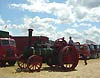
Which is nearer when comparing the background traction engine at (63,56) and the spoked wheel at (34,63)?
the spoked wheel at (34,63)

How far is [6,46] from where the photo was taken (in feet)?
81.9

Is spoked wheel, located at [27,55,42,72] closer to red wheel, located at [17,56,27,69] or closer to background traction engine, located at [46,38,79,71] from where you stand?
red wheel, located at [17,56,27,69]

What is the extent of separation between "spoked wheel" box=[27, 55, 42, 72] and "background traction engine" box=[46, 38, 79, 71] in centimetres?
163

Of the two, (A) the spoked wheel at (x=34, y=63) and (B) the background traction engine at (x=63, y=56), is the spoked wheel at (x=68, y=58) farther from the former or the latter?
(A) the spoked wheel at (x=34, y=63)

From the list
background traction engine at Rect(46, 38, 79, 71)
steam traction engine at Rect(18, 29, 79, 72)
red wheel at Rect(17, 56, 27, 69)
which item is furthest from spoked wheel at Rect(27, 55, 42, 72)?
background traction engine at Rect(46, 38, 79, 71)

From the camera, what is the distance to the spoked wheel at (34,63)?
62.0 feet

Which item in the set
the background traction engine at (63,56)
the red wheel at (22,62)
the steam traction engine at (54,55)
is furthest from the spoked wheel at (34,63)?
the background traction engine at (63,56)

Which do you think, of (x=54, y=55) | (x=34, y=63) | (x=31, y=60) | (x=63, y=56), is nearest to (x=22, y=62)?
(x=34, y=63)

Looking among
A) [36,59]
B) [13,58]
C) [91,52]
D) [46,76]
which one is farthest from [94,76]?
[91,52]

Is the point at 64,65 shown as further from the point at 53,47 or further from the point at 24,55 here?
the point at 24,55

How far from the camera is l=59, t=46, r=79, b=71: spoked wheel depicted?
20438 mm

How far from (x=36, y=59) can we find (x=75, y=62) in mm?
3368

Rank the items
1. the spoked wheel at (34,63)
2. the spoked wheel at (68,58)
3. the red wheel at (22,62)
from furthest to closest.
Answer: the spoked wheel at (68,58), the red wheel at (22,62), the spoked wheel at (34,63)

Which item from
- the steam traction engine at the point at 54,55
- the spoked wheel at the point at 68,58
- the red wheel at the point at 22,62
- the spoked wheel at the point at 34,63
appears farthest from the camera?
the spoked wheel at the point at 68,58
